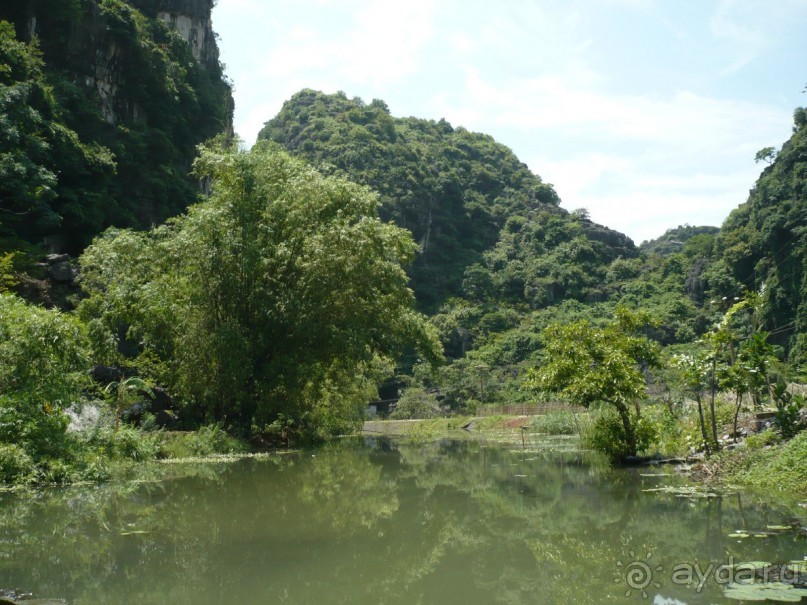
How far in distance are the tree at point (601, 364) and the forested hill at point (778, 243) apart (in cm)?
4386

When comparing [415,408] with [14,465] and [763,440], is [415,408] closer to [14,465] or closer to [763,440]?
[763,440]

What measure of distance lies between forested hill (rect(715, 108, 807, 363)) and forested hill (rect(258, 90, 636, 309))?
15.7m

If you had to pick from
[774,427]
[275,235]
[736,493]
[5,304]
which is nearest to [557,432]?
[275,235]

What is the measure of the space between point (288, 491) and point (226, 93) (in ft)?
145

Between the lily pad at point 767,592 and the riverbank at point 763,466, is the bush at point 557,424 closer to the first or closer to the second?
the riverbank at point 763,466

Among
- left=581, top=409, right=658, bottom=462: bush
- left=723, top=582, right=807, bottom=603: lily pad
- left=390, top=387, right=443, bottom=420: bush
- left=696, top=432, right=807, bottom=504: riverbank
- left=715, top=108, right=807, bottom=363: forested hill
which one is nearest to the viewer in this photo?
left=723, top=582, right=807, bottom=603: lily pad

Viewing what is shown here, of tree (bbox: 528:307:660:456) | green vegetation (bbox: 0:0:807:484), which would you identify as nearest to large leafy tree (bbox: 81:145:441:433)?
green vegetation (bbox: 0:0:807:484)

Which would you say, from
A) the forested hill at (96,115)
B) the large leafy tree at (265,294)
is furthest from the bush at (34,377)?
the forested hill at (96,115)

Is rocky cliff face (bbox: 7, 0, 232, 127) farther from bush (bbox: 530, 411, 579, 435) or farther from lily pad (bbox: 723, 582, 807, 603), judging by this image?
lily pad (bbox: 723, 582, 807, 603)

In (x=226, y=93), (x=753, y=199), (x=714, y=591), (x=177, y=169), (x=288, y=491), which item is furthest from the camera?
(x=753, y=199)

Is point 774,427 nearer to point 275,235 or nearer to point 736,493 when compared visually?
point 736,493

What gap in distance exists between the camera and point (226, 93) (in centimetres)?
4938

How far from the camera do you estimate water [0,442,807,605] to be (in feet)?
16.6

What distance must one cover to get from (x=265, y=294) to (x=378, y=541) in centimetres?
1332
